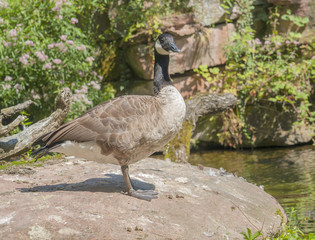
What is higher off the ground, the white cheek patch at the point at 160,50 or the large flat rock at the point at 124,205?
the white cheek patch at the point at 160,50

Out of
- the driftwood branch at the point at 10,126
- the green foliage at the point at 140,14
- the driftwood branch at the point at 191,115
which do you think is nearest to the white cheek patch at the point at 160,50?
the driftwood branch at the point at 10,126

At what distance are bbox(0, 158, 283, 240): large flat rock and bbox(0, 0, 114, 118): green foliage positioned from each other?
12.4 ft

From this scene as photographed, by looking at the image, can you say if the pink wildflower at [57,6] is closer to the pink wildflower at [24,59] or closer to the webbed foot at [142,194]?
the pink wildflower at [24,59]

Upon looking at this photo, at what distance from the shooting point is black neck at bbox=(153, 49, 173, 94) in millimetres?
5121

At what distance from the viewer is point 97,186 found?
4.86 metres

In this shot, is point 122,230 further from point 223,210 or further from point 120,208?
point 223,210

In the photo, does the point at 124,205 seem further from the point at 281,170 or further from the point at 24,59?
the point at 24,59

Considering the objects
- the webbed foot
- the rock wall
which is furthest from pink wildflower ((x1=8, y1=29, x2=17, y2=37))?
A: the webbed foot

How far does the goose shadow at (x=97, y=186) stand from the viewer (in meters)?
4.69

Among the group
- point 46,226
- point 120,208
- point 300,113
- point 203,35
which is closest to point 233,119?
point 300,113

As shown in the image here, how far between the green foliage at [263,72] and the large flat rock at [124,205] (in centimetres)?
565

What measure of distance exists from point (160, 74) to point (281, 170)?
14.6ft

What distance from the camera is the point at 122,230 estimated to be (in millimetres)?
3811

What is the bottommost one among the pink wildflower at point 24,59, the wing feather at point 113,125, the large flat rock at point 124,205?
the large flat rock at point 124,205
